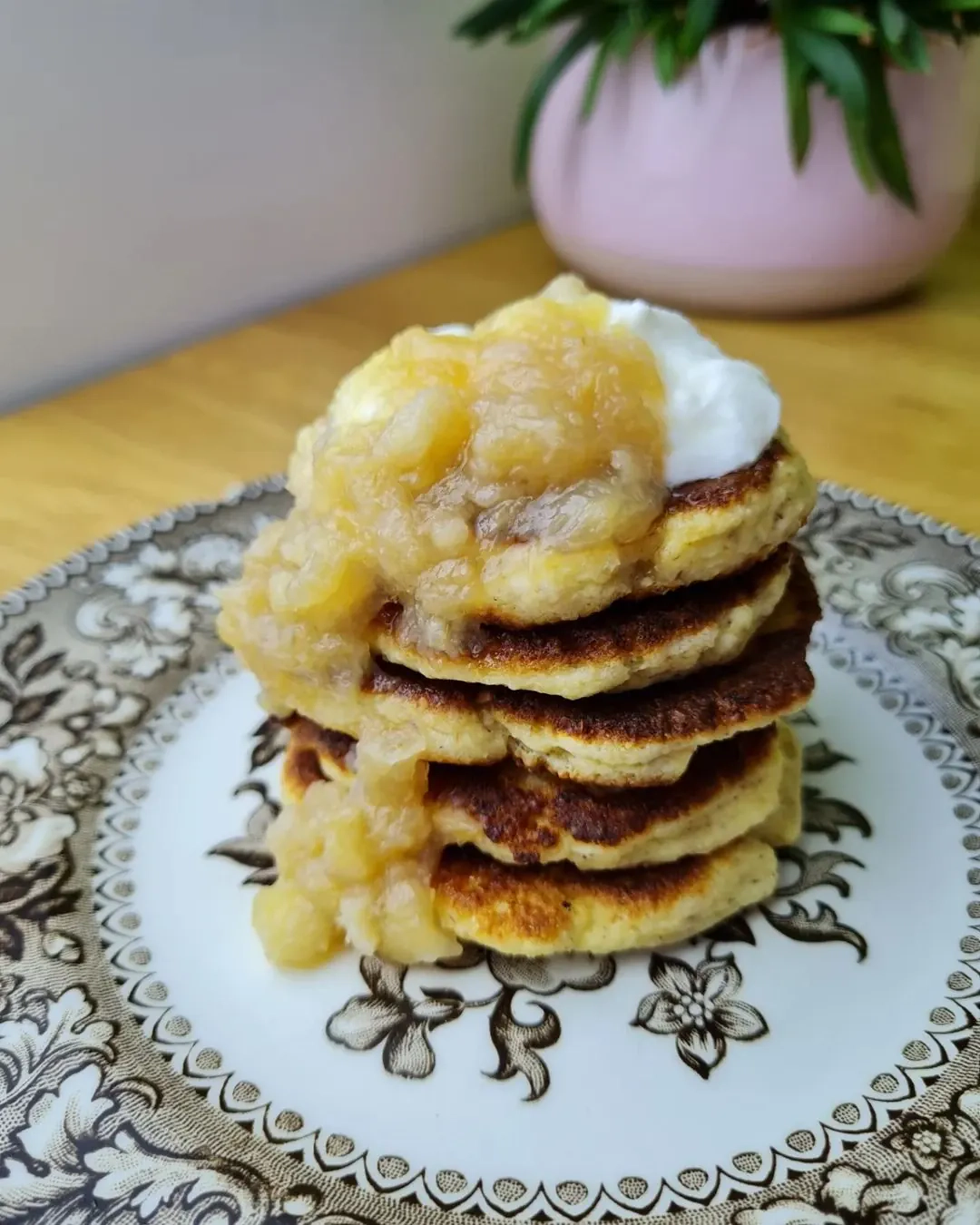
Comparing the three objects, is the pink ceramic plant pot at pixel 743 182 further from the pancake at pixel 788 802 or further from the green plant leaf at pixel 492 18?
the pancake at pixel 788 802

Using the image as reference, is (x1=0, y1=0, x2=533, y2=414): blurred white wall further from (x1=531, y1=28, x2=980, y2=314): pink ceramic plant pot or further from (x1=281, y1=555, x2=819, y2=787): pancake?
(x1=281, y1=555, x2=819, y2=787): pancake

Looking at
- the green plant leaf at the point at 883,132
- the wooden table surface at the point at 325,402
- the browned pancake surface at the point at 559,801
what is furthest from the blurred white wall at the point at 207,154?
the browned pancake surface at the point at 559,801

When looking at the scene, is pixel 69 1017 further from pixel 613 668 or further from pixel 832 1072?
pixel 832 1072

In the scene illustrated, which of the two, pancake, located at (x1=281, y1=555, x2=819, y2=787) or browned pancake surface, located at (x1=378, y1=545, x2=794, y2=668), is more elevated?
browned pancake surface, located at (x1=378, y1=545, x2=794, y2=668)

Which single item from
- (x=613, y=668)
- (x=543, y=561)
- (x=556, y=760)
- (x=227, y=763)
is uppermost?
(x=543, y=561)

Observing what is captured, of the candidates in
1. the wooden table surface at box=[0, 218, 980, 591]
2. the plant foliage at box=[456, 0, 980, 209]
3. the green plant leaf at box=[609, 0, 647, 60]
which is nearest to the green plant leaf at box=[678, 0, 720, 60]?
the plant foliage at box=[456, 0, 980, 209]

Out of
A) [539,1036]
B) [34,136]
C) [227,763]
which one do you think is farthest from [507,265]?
[539,1036]

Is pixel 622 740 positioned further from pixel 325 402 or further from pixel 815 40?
pixel 815 40
